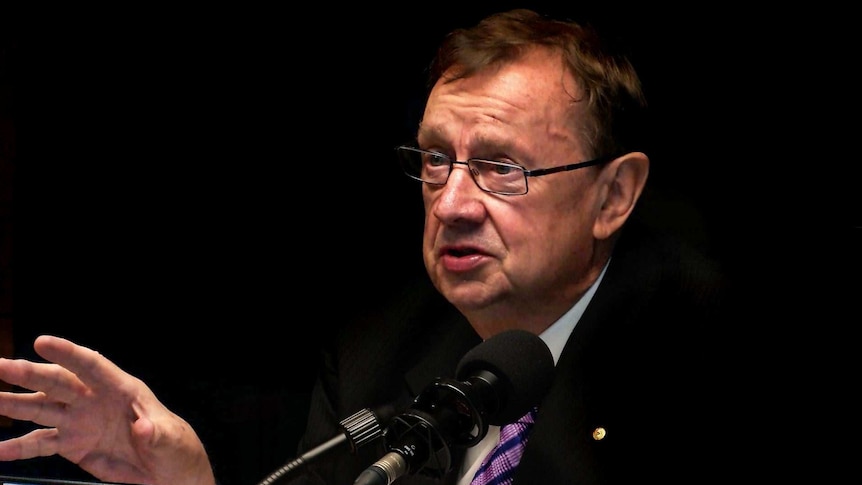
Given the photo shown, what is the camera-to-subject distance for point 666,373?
5.88 ft

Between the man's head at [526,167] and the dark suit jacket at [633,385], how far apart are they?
0.10 m

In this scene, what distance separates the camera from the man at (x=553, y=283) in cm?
171

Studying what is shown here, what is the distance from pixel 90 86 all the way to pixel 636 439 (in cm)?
135

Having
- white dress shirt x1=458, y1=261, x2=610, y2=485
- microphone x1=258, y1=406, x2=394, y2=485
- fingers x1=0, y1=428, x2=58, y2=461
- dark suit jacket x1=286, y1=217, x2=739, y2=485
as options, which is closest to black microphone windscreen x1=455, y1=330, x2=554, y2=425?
microphone x1=258, y1=406, x2=394, y2=485

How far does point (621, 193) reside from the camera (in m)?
1.88

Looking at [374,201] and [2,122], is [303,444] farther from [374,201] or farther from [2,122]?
[2,122]

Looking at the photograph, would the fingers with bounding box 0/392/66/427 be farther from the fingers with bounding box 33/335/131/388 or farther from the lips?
the lips

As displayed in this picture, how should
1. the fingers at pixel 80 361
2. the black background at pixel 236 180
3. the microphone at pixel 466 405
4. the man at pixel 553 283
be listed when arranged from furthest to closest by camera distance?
the black background at pixel 236 180, the man at pixel 553 283, the fingers at pixel 80 361, the microphone at pixel 466 405

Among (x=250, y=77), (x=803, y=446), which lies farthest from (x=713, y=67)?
(x=250, y=77)

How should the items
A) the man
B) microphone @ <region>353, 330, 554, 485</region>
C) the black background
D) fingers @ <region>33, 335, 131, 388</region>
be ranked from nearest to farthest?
microphone @ <region>353, 330, 554, 485</region> → fingers @ <region>33, 335, 131, 388</region> → the man → the black background

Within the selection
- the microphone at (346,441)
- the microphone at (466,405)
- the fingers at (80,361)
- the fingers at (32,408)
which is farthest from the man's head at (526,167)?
the fingers at (32,408)

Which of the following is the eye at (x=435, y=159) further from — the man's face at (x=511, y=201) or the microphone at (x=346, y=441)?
the microphone at (x=346, y=441)

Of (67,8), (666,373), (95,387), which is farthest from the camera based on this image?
(67,8)

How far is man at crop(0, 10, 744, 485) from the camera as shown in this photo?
171 cm
